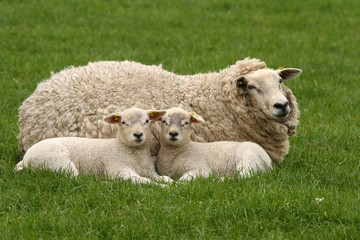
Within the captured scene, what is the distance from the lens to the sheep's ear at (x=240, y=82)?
643 centimetres

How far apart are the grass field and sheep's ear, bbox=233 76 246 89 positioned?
3.15ft

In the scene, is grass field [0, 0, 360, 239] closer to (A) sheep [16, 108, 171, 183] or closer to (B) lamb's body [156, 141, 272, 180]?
(A) sheep [16, 108, 171, 183]

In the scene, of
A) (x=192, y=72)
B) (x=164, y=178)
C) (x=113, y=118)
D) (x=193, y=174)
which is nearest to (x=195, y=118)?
(x=193, y=174)

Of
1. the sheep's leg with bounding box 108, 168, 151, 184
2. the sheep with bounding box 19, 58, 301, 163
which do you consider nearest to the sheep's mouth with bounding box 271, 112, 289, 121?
the sheep with bounding box 19, 58, 301, 163

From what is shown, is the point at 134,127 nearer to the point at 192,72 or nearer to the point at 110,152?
the point at 110,152

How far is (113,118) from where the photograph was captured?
5828 millimetres

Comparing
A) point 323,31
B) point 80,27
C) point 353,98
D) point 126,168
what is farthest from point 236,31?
point 126,168

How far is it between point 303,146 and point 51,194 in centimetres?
337

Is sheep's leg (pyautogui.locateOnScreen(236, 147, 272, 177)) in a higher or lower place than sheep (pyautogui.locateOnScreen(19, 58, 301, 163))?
lower

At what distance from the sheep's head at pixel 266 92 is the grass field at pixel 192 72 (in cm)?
61

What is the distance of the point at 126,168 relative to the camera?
570cm

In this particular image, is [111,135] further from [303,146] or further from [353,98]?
[353,98]

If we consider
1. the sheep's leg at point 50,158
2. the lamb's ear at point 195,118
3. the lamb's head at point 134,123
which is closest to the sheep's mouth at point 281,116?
the lamb's ear at point 195,118

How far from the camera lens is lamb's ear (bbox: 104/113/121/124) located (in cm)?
574
